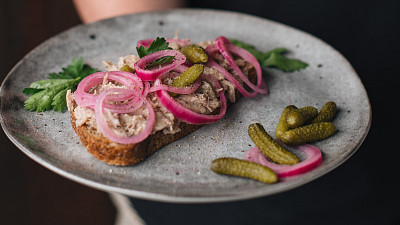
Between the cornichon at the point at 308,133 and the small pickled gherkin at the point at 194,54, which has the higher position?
the small pickled gherkin at the point at 194,54

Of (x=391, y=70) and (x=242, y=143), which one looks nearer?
(x=242, y=143)

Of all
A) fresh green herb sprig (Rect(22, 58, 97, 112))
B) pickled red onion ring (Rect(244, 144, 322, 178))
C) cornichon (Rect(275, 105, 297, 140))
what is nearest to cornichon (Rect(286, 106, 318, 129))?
cornichon (Rect(275, 105, 297, 140))

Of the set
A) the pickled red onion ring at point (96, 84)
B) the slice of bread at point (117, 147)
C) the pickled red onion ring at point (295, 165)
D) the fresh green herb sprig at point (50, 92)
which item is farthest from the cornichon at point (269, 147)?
the fresh green herb sprig at point (50, 92)

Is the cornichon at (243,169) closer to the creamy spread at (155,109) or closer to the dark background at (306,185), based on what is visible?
the creamy spread at (155,109)

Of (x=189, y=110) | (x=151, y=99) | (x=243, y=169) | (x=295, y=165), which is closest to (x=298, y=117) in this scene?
(x=295, y=165)

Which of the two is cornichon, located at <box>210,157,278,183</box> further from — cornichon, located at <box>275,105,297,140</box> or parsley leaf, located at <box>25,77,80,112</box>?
parsley leaf, located at <box>25,77,80,112</box>

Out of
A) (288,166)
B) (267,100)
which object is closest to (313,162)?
(288,166)

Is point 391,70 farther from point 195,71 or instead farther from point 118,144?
point 118,144

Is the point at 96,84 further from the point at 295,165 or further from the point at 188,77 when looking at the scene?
the point at 295,165
